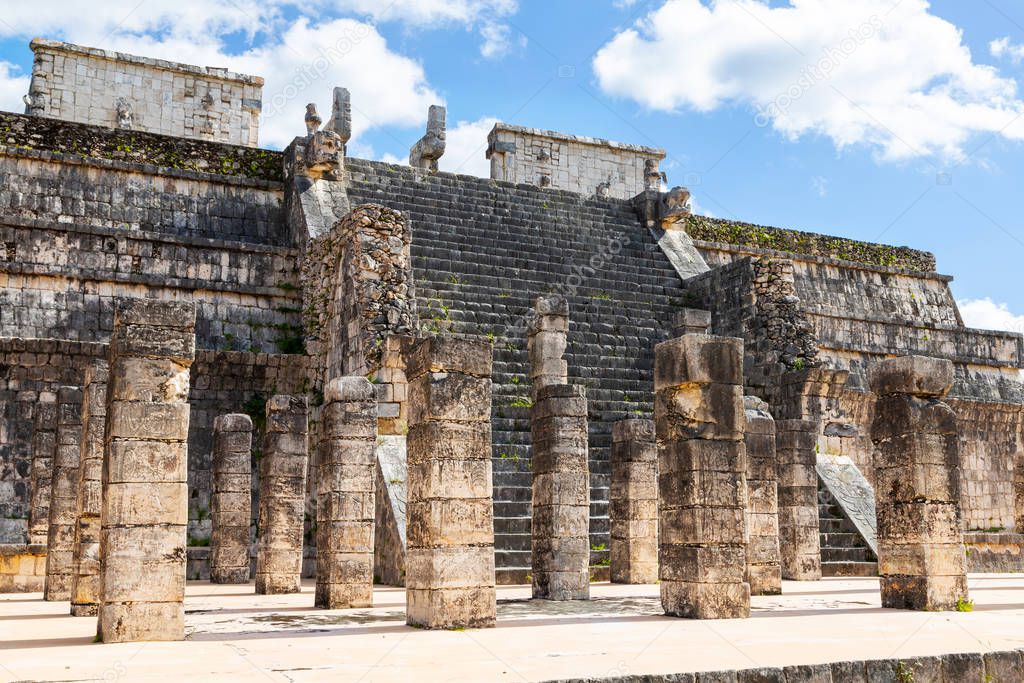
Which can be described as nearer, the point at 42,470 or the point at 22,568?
the point at 42,470

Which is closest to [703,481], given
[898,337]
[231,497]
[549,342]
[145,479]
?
[145,479]

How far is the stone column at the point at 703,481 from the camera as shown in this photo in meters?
10.6

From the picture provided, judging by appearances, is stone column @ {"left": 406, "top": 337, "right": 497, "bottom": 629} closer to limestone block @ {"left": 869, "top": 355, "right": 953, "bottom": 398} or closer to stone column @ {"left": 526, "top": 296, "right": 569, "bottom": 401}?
limestone block @ {"left": 869, "top": 355, "right": 953, "bottom": 398}

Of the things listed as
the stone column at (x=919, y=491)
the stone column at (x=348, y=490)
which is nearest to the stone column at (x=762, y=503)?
the stone column at (x=919, y=491)

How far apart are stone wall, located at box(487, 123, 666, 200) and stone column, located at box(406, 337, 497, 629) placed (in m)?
21.0

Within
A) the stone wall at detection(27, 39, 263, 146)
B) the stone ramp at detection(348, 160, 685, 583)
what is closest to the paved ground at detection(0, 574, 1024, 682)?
the stone ramp at detection(348, 160, 685, 583)

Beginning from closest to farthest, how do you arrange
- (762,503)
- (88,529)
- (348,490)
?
(88,529) < (348,490) < (762,503)

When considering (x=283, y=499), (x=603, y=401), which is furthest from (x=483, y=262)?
(x=283, y=499)

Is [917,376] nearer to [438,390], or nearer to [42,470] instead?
[438,390]

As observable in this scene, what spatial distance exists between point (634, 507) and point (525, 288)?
242 inches

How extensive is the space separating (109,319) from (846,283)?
18.0m

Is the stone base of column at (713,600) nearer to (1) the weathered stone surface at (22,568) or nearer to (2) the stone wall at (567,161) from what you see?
(1) the weathered stone surface at (22,568)

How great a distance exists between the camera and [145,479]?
29.3 ft

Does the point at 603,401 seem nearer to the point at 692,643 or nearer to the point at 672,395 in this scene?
the point at 672,395
